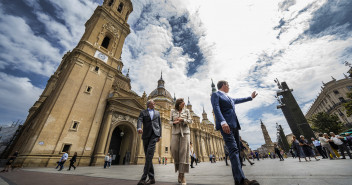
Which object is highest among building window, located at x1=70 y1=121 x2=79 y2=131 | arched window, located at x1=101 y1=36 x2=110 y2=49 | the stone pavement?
arched window, located at x1=101 y1=36 x2=110 y2=49

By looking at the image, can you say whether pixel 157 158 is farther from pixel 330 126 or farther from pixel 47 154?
pixel 330 126

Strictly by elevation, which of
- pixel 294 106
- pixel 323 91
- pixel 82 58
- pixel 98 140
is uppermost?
pixel 323 91

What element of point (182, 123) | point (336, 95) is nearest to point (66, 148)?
point (182, 123)

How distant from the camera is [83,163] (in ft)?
36.4

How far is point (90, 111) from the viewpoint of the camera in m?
12.9

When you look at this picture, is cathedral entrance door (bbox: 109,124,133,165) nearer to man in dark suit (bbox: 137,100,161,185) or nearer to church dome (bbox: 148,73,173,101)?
man in dark suit (bbox: 137,100,161,185)

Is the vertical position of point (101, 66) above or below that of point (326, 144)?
above

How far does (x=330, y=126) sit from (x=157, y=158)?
27003mm

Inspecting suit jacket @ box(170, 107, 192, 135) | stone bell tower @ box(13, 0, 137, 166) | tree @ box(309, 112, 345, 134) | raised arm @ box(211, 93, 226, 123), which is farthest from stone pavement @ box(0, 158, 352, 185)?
tree @ box(309, 112, 345, 134)

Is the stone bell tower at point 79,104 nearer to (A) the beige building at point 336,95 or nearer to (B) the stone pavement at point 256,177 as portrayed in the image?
(B) the stone pavement at point 256,177

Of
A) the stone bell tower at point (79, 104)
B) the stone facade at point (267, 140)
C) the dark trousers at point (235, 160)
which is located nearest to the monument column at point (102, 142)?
the stone bell tower at point (79, 104)

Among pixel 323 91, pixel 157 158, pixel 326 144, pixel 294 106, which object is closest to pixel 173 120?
pixel 326 144

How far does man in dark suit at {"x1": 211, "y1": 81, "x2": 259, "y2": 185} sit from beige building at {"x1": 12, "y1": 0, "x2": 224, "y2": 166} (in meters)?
13.2

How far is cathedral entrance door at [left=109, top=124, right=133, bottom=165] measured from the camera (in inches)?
599
